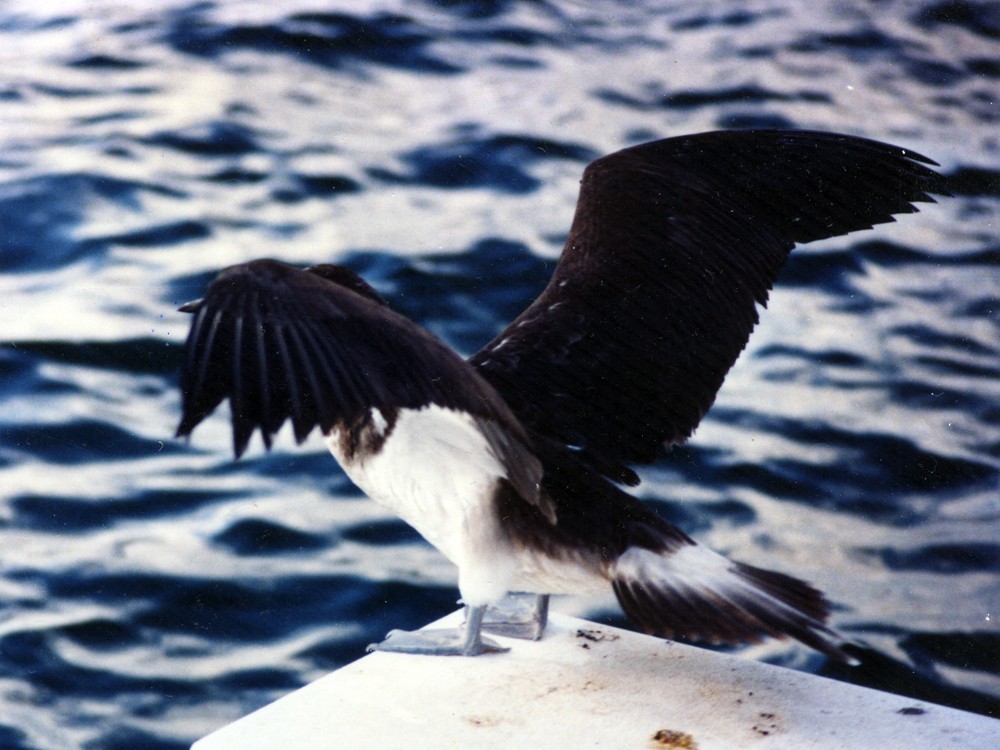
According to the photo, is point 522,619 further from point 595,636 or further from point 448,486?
point 448,486

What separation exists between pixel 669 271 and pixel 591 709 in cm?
94

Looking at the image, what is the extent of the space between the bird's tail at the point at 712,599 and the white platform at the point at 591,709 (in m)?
0.17

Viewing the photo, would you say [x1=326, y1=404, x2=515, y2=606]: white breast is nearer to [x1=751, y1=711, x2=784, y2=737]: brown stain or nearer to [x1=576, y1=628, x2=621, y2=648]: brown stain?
[x1=576, y1=628, x2=621, y2=648]: brown stain

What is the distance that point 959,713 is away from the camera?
234 cm

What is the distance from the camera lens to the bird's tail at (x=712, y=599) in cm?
219

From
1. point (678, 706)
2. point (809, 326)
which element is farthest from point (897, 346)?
point (678, 706)

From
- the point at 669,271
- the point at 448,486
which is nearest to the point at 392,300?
the point at 669,271

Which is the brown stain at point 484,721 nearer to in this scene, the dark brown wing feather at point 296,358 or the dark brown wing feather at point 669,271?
the dark brown wing feather at point 669,271

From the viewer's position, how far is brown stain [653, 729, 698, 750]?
2180mm

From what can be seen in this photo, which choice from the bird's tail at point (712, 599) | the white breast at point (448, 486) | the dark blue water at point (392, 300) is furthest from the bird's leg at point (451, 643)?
the dark blue water at point (392, 300)

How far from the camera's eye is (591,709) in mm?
2316

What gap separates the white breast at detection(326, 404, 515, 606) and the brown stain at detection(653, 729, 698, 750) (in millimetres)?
380

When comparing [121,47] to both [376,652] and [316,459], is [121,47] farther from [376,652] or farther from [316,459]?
[376,652]

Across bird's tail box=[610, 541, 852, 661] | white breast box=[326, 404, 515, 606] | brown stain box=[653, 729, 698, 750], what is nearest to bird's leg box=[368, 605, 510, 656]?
white breast box=[326, 404, 515, 606]
